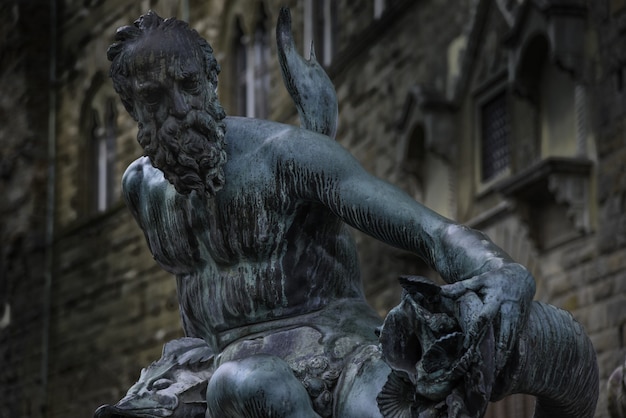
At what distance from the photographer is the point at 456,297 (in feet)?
8.85

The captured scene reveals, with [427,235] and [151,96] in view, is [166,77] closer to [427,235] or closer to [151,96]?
[151,96]

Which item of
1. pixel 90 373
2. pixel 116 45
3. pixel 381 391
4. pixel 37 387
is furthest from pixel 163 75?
pixel 37 387

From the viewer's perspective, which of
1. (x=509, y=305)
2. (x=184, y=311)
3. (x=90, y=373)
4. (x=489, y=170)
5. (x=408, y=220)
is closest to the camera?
(x=509, y=305)

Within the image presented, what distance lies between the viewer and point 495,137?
594 inches

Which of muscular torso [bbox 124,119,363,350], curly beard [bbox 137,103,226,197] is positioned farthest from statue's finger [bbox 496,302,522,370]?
curly beard [bbox 137,103,226,197]

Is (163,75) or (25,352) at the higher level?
(25,352)

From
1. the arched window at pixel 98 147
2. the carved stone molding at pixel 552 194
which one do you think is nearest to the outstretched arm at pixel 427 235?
the carved stone molding at pixel 552 194

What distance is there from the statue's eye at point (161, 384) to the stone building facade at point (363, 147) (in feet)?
29.9

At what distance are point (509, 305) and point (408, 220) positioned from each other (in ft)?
1.16

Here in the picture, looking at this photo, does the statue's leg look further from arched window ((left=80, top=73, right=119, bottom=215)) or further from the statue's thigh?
arched window ((left=80, top=73, right=119, bottom=215))

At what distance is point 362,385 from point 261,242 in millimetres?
347

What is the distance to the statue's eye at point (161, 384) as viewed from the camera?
10.5 ft

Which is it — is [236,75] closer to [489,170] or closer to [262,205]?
[489,170]

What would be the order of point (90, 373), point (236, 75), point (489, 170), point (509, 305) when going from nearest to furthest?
point (509, 305) < point (489, 170) < point (236, 75) < point (90, 373)
